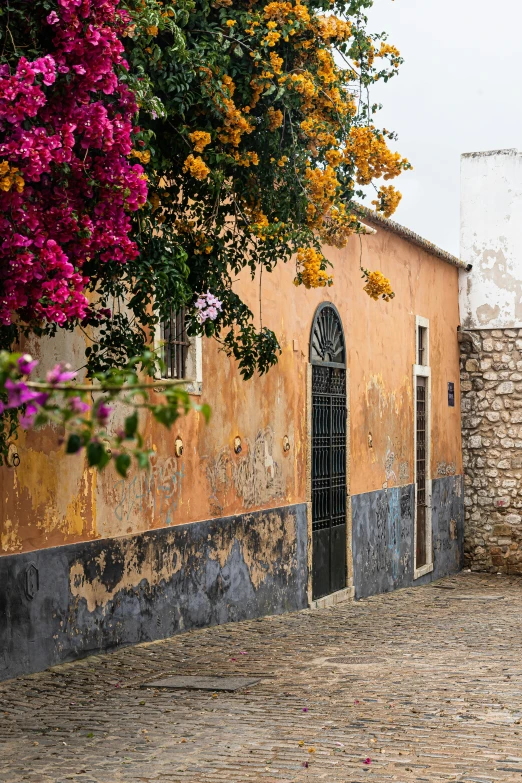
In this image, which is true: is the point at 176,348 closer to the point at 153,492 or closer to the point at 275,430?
the point at 153,492

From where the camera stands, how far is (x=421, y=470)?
1731 centimetres

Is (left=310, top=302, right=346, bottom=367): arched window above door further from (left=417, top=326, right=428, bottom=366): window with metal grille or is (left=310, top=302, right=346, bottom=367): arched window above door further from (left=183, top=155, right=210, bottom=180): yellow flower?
(left=183, top=155, right=210, bottom=180): yellow flower

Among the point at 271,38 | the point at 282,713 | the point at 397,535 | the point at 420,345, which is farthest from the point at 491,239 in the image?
the point at 282,713

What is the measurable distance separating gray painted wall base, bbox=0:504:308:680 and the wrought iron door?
2.20 feet

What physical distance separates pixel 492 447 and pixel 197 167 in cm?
1268

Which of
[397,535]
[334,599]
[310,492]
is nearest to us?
[310,492]

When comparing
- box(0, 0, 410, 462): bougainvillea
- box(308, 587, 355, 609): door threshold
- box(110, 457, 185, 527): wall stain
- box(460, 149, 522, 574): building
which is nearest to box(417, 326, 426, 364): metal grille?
box(460, 149, 522, 574): building

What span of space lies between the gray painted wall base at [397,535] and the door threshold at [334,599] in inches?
11.5

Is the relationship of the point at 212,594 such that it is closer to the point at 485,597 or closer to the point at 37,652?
the point at 37,652

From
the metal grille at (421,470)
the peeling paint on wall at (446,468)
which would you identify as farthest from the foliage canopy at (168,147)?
the peeling paint on wall at (446,468)

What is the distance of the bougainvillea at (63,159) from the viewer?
5.90 metres

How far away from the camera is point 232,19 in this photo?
295 inches

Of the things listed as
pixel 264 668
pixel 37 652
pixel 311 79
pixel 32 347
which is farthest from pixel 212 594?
pixel 311 79

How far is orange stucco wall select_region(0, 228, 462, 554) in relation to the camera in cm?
836
